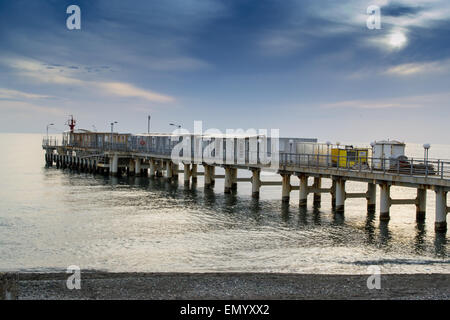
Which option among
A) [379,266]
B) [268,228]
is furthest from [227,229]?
[379,266]

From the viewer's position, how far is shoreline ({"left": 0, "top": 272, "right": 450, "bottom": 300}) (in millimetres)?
13977

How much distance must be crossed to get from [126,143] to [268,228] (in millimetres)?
53183

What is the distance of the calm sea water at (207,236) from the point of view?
72.2 feet

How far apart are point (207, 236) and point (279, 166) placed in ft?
45.2

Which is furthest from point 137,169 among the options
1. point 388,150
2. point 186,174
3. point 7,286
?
point 7,286

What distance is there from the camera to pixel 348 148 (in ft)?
135

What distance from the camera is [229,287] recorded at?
15.0 m

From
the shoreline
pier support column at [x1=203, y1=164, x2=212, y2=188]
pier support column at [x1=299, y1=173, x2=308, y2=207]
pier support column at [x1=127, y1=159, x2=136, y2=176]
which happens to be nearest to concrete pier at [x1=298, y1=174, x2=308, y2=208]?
pier support column at [x1=299, y1=173, x2=308, y2=207]

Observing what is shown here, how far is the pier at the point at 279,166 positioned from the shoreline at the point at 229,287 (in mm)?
14163

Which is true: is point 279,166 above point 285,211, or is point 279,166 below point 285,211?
above

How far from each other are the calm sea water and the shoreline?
4231 millimetres

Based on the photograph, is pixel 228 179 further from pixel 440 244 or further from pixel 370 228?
pixel 440 244

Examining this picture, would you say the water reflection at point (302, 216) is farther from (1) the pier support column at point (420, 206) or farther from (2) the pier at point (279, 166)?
(1) the pier support column at point (420, 206)

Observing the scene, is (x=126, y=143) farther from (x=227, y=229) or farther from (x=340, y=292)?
(x=340, y=292)
